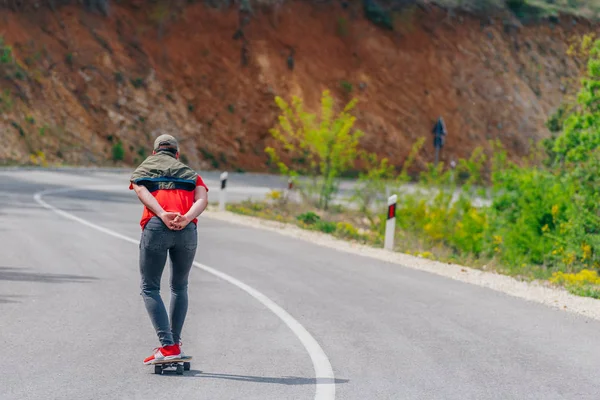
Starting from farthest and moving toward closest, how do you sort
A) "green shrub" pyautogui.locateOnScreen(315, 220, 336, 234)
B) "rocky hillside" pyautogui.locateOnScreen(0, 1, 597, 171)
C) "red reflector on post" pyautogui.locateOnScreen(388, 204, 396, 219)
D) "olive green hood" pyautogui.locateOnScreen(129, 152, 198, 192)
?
1. "rocky hillside" pyautogui.locateOnScreen(0, 1, 597, 171)
2. "green shrub" pyautogui.locateOnScreen(315, 220, 336, 234)
3. "red reflector on post" pyautogui.locateOnScreen(388, 204, 396, 219)
4. "olive green hood" pyautogui.locateOnScreen(129, 152, 198, 192)

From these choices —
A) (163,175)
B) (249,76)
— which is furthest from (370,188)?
(249,76)

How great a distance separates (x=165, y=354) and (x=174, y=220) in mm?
978

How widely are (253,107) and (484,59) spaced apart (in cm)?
1791

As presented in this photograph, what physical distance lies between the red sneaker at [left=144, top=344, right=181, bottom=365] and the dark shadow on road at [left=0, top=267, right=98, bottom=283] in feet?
16.5

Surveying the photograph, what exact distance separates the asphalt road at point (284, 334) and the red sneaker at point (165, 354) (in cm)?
14

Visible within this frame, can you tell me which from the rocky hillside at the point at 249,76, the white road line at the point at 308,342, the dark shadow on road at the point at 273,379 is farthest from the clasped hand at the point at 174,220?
the rocky hillside at the point at 249,76

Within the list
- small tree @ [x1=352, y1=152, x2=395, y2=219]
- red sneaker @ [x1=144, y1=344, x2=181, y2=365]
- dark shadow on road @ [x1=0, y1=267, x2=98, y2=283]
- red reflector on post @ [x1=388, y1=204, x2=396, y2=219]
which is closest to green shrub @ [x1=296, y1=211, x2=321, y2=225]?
small tree @ [x1=352, y1=152, x2=395, y2=219]

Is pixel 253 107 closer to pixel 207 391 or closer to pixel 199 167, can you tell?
pixel 199 167

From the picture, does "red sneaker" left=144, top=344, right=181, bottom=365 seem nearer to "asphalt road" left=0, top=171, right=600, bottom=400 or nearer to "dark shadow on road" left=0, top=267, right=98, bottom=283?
"asphalt road" left=0, top=171, right=600, bottom=400

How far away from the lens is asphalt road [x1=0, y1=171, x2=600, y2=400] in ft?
22.4

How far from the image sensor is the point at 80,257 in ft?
47.6

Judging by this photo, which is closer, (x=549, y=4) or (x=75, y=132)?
(x=75, y=132)

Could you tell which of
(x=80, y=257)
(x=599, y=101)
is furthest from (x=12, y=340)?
(x=599, y=101)

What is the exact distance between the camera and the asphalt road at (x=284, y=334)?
682 centimetres
